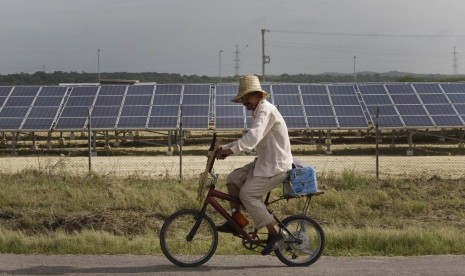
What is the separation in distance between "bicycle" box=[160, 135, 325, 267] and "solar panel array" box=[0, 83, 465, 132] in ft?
61.1

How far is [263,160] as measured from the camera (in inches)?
271

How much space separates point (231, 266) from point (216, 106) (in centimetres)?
2152

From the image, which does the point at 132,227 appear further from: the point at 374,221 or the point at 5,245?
the point at 374,221

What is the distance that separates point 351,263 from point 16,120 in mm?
22470

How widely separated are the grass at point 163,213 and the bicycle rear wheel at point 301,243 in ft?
2.33

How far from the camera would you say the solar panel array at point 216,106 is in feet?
86.3

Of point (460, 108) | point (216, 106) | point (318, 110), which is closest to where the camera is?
point (318, 110)

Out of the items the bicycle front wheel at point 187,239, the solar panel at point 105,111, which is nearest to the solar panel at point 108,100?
the solar panel at point 105,111

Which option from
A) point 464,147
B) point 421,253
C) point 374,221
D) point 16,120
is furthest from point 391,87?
point 421,253

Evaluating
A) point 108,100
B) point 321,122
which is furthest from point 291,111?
point 108,100

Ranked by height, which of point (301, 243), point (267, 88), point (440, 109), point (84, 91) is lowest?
point (301, 243)

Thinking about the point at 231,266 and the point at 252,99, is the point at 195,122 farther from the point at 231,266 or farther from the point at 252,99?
the point at 231,266

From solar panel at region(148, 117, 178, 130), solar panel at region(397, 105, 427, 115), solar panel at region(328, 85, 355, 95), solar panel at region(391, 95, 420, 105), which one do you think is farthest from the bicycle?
solar panel at region(328, 85, 355, 95)

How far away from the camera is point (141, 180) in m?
15.2
